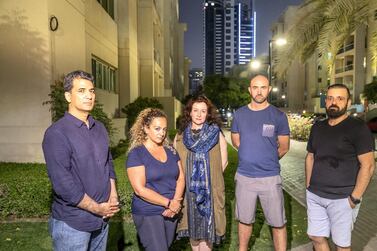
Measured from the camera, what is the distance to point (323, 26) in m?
9.23

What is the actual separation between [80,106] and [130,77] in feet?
50.6

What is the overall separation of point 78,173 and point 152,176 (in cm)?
75

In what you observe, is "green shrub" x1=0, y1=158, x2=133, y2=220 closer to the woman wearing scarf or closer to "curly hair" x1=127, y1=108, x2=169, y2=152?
the woman wearing scarf

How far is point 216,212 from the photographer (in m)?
3.96

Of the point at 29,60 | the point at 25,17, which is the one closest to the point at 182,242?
the point at 29,60

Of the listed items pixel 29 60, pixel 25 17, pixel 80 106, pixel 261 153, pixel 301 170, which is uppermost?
pixel 25 17

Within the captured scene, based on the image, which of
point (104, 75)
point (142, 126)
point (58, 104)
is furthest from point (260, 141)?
point (104, 75)

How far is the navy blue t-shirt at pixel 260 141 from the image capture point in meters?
4.21

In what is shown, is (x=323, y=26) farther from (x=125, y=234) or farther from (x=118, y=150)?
(x=118, y=150)

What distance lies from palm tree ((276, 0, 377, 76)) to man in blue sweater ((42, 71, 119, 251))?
7239 millimetres

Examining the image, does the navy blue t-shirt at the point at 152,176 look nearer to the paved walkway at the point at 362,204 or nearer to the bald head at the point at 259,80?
the bald head at the point at 259,80

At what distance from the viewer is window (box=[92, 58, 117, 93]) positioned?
13.8 m

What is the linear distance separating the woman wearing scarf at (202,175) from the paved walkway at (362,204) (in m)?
1.75

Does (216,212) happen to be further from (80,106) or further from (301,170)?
(301,170)
